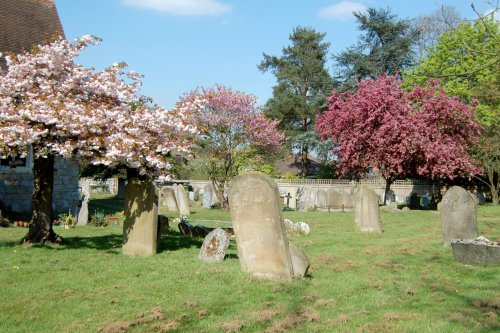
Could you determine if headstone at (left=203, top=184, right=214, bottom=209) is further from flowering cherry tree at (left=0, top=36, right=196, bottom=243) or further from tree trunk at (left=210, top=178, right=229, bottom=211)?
flowering cherry tree at (left=0, top=36, right=196, bottom=243)

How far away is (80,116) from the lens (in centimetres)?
928

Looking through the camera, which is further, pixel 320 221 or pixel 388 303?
pixel 320 221

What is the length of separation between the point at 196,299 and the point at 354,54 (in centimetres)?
3889

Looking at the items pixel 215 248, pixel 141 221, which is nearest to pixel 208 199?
pixel 141 221

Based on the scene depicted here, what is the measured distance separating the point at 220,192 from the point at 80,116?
18878mm

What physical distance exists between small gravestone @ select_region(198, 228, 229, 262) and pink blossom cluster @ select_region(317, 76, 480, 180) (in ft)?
63.8

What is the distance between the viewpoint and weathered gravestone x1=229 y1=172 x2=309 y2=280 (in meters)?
8.15

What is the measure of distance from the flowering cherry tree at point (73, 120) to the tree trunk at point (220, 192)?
16.5 metres

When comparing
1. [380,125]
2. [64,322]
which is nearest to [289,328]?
[64,322]

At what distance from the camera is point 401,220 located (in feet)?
69.7

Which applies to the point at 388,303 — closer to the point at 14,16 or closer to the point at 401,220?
the point at 401,220

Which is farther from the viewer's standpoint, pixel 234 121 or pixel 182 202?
pixel 234 121

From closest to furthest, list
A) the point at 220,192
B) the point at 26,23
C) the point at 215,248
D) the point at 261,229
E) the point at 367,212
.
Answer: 1. the point at 261,229
2. the point at 215,248
3. the point at 367,212
4. the point at 26,23
5. the point at 220,192

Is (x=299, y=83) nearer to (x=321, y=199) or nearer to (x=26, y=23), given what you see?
(x=321, y=199)
